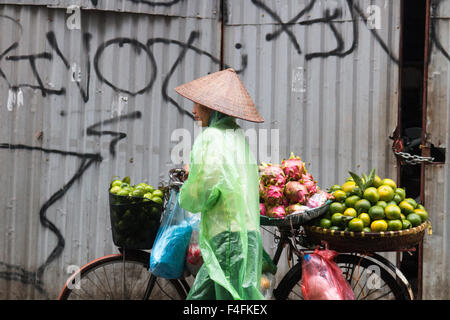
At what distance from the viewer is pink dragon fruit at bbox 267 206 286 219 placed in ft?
10.5

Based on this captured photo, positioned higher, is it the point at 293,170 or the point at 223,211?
the point at 293,170

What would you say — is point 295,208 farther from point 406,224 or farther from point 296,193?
point 406,224

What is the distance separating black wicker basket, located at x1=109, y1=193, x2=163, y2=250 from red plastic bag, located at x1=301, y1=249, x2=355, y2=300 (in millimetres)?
1073

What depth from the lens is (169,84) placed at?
478 centimetres

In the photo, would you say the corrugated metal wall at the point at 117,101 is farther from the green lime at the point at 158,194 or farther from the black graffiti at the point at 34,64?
the green lime at the point at 158,194

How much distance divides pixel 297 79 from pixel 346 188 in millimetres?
1692

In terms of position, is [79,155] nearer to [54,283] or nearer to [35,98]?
[35,98]

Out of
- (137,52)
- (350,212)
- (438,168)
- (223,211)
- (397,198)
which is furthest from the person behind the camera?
(137,52)

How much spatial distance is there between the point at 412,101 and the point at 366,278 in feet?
7.06

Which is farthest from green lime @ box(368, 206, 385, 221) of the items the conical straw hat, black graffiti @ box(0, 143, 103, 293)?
black graffiti @ box(0, 143, 103, 293)

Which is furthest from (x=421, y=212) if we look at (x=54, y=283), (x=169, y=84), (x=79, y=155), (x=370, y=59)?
(x=54, y=283)

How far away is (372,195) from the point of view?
3205 mm

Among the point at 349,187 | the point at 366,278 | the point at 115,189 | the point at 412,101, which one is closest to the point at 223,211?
the point at 115,189

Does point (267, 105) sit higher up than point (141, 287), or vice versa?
point (267, 105)
